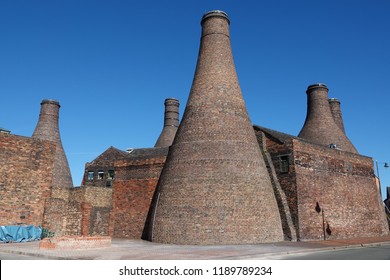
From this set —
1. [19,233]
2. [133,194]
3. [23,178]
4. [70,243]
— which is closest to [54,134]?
[23,178]

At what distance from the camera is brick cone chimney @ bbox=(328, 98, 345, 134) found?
107 feet

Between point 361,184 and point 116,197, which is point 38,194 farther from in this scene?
point 361,184

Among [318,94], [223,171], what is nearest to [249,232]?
[223,171]

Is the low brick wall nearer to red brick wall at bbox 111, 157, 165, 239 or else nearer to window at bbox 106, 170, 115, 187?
red brick wall at bbox 111, 157, 165, 239

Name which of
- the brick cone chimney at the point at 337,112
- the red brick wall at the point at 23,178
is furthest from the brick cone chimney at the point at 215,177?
the brick cone chimney at the point at 337,112

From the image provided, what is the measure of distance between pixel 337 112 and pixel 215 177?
2193cm

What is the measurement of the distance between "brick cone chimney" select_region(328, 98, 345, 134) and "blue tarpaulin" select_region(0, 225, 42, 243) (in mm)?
26256

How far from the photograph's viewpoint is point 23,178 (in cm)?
1845

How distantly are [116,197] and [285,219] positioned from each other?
10.4 m

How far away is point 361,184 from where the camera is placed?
76.6 ft

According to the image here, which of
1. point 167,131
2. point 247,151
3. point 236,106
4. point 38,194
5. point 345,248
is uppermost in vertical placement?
point 167,131

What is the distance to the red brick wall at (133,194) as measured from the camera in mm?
20688

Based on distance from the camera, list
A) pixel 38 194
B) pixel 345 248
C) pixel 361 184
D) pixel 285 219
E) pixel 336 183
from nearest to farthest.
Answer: pixel 345 248, pixel 285 219, pixel 38 194, pixel 336 183, pixel 361 184

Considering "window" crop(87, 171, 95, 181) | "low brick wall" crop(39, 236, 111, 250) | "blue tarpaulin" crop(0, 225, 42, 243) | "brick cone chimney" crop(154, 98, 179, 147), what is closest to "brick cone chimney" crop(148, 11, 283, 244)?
"low brick wall" crop(39, 236, 111, 250)
